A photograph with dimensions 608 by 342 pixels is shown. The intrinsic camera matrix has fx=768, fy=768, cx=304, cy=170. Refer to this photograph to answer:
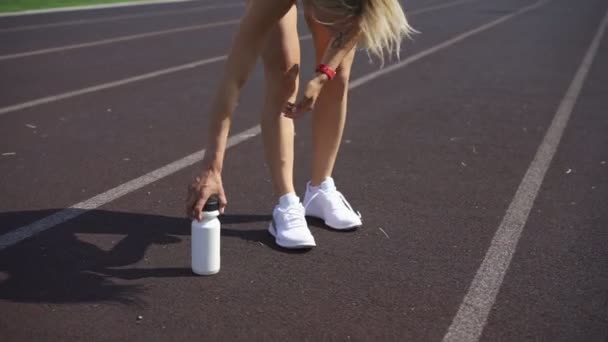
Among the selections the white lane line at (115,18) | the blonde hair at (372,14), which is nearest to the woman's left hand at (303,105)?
the blonde hair at (372,14)

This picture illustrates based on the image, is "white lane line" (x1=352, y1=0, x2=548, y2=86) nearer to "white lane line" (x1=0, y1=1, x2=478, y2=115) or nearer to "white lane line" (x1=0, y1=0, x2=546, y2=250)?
"white lane line" (x1=0, y1=1, x2=478, y2=115)

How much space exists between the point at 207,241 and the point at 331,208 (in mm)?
933

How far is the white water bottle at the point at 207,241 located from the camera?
10.8 feet

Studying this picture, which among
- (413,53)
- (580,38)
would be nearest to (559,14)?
(580,38)

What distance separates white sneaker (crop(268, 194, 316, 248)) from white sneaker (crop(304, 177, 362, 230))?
0.23 meters

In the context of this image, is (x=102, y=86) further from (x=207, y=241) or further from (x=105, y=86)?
(x=207, y=241)

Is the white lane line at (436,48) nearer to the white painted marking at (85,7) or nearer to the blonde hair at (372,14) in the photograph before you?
the blonde hair at (372,14)

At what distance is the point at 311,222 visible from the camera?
421cm

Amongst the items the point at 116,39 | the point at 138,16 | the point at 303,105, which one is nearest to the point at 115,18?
the point at 138,16

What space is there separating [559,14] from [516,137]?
571 inches

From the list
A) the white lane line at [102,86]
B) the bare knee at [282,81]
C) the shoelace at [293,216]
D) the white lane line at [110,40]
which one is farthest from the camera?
the white lane line at [110,40]

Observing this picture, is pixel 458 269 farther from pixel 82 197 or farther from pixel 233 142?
pixel 233 142

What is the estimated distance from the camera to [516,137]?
6.53 m

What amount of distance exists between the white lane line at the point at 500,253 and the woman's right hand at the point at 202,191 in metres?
1.13
